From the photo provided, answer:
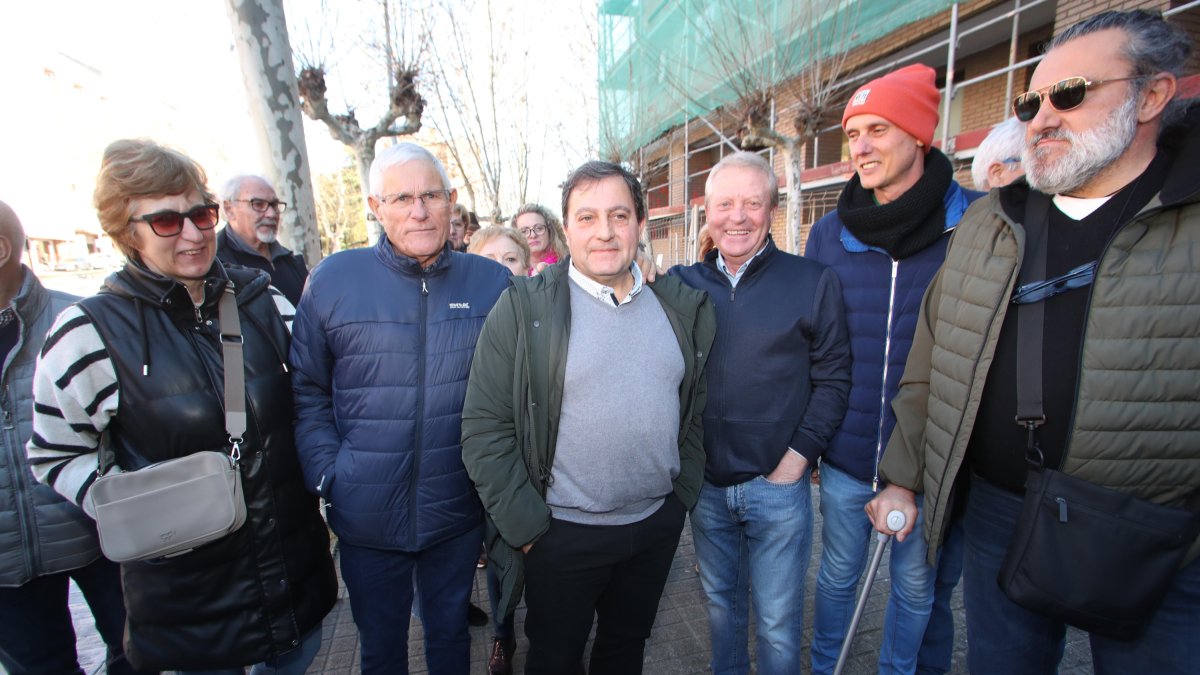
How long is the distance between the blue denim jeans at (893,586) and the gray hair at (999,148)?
1921 mm

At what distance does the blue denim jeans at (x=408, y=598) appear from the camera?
207 centimetres

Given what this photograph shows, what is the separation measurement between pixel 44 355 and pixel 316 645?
1.36 metres

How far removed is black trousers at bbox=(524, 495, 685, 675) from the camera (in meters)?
1.93

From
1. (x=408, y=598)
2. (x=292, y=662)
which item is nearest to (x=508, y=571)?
(x=408, y=598)

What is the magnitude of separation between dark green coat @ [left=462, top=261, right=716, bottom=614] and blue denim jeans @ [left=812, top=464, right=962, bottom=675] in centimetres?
121

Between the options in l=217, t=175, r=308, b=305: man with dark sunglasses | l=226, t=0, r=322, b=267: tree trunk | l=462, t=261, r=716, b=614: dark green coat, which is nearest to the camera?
l=462, t=261, r=716, b=614: dark green coat

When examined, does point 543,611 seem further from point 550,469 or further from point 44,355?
point 44,355

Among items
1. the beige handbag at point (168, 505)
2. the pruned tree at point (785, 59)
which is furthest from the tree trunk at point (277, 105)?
the pruned tree at point (785, 59)

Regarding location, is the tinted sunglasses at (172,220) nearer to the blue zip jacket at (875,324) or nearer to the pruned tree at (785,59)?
the blue zip jacket at (875,324)

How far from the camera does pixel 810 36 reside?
7.93m

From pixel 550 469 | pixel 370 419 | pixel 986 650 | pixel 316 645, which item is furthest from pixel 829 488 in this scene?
pixel 316 645

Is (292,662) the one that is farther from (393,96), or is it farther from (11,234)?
(393,96)

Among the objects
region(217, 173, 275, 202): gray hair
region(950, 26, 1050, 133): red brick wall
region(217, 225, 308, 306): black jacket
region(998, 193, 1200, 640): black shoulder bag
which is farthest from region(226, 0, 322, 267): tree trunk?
region(950, 26, 1050, 133): red brick wall

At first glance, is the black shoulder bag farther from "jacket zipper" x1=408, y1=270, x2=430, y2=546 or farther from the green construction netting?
the green construction netting
